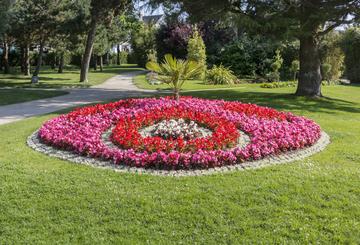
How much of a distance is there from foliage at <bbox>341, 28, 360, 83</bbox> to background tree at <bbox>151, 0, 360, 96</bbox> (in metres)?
14.3

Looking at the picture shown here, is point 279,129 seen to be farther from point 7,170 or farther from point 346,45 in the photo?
point 346,45

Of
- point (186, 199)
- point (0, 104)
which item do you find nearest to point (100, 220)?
point (186, 199)

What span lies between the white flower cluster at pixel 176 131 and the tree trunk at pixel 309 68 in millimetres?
8552

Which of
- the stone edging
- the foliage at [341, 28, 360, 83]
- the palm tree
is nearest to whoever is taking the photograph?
the stone edging

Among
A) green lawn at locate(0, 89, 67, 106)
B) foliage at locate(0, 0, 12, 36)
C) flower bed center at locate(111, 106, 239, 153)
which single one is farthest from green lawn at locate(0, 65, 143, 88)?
flower bed center at locate(111, 106, 239, 153)

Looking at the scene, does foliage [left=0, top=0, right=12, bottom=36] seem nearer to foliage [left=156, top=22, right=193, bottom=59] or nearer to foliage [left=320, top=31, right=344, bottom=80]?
foliage [left=156, top=22, right=193, bottom=59]

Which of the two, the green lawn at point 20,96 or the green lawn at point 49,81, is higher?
the green lawn at point 49,81

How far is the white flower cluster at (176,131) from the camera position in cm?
A: 636

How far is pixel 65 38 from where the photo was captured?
2420 centimetres

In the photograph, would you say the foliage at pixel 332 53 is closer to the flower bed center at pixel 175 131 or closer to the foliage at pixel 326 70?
the foliage at pixel 326 70

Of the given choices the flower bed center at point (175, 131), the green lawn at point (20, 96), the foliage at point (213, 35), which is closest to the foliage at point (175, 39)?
the foliage at point (213, 35)

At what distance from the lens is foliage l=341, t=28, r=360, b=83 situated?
26438mm

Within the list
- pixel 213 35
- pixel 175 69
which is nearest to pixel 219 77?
pixel 213 35

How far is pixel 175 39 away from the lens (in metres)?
31.3
